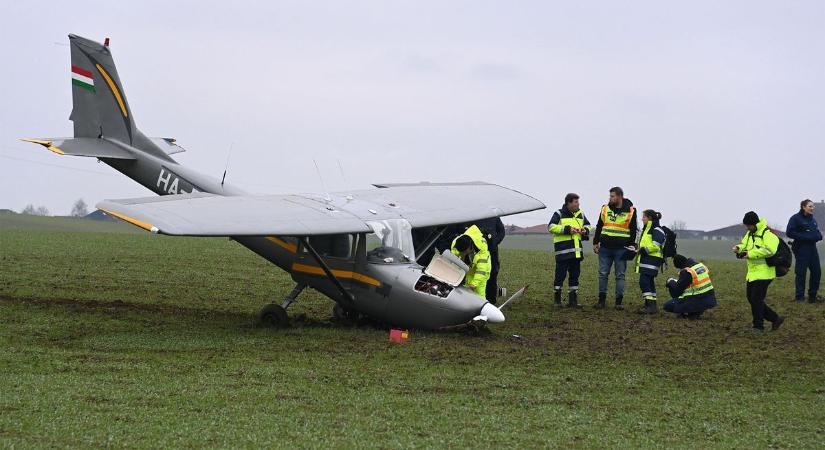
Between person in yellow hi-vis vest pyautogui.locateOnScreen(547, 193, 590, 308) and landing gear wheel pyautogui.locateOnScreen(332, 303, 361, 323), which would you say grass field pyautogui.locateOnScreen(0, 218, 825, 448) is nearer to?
landing gear wheel pyautogui.locateOnScreen(332, 303, 361, 323)

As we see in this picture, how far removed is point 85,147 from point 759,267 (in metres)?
12.6

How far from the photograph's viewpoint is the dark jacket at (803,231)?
19.2m

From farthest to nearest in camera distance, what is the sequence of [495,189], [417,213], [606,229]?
1. [495,189]
2. [606,229]
3. [417,213]

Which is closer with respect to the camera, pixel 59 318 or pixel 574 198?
pixel 59 318

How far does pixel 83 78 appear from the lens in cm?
1920

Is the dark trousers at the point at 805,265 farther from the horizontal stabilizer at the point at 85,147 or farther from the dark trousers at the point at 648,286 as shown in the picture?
the horizontal stabilizer at the point at 85,147

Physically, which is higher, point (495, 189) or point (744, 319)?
point (495, 189)

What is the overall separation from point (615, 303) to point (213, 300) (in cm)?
753

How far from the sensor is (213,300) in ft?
58.0

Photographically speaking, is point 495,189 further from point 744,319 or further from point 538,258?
point 538,258

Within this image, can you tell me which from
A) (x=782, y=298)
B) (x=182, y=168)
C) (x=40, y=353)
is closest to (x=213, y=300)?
(x=182, y=168)

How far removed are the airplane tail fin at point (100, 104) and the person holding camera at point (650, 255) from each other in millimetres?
10197

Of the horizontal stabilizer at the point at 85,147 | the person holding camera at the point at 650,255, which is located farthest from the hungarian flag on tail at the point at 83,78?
the person holding camera at the point at 650,255

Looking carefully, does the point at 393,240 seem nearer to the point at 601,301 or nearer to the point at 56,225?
the point at 601,301
